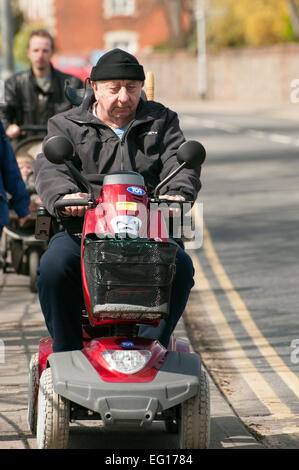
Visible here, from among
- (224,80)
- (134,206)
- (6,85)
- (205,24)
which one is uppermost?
(205,24)

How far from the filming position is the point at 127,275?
4672 mm

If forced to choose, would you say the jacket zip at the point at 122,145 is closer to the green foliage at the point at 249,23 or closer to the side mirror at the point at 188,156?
the side mirror at the point at 188,156

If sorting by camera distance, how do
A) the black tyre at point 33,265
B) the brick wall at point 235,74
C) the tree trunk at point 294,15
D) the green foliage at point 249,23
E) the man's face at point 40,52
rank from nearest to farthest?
the black tyre at point 33,265 < the man's face at point 40,52 < the tree trunk at point 294,15 < the brick wall at point 235,74 < the green foliage at point 249,23

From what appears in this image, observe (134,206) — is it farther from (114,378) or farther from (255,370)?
(255,370)

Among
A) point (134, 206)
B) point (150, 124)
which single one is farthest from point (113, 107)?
point (134, 206)

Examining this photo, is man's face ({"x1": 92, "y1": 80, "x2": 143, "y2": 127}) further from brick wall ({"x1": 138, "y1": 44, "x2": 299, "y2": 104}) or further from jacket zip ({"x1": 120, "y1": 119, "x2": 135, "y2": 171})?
brick wall ({"x1": 138, "y1": 44, "x2": 299, "y2": 104})

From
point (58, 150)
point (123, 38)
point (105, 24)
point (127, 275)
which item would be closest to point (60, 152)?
point (58, 150)

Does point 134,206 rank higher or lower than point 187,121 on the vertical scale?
lower

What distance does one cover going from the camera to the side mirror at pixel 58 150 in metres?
4.95

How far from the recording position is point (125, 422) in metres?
4.66

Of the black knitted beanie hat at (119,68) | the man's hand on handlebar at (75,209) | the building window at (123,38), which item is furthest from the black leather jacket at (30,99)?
the building window at (123,38)

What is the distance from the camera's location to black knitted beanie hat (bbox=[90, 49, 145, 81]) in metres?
5.27

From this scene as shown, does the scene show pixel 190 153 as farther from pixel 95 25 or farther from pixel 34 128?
pixel 95 25

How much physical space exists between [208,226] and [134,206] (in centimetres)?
890
